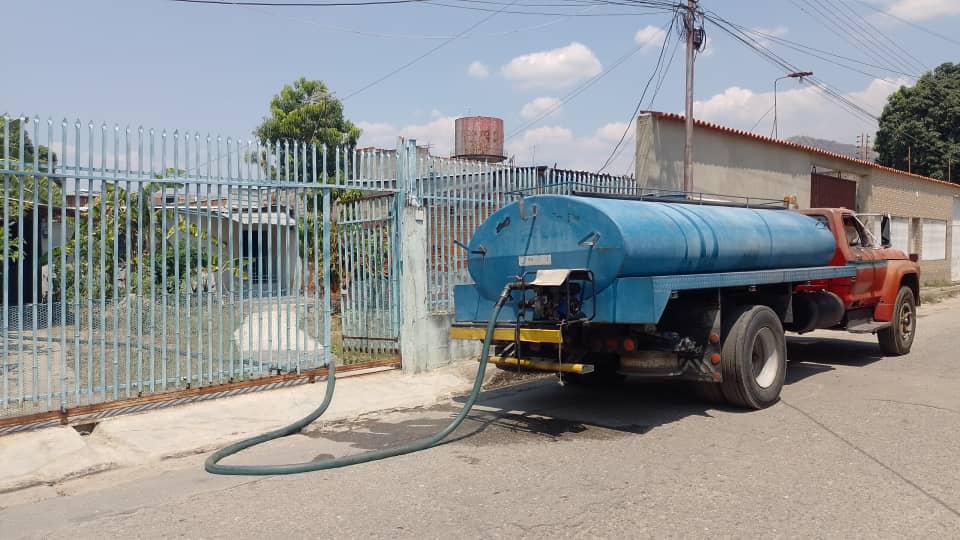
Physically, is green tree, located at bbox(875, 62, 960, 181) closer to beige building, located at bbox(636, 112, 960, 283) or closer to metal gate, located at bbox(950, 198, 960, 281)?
metal gate, located at bbox(950, 198, 960, 281)

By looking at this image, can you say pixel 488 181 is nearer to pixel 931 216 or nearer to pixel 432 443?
pixel 432 443

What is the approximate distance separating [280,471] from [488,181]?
6.33 m

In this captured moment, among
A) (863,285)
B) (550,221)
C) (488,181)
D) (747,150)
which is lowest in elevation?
(863,285)

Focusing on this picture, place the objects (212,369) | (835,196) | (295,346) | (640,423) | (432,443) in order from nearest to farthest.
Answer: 1. (432,443)
2. (640,423)
3. (212,369)
4. (295,346)
5. (835,196)

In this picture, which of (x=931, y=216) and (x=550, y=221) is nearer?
(x=550, y=221)

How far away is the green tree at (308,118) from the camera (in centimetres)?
2488

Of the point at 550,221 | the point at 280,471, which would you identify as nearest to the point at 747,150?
the point at 550,221

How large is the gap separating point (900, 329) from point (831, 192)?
13.1 metres

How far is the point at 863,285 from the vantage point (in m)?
10.8

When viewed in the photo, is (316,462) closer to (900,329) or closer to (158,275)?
(158,275)

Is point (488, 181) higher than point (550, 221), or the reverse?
point (488, 181)

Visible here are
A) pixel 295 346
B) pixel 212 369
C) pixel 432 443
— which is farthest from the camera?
pixel 295 346

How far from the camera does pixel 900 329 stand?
37.8ft

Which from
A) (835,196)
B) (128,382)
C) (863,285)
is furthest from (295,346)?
(835,196)
